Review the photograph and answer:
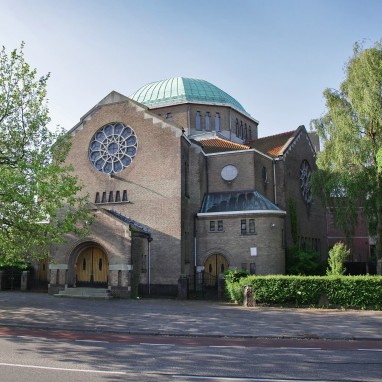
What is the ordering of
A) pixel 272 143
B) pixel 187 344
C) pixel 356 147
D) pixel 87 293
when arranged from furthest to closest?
pixel 272 143
pixel 87 293
pixel 356 147
pixel 187 344

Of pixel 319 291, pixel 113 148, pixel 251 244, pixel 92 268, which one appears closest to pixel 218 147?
pixel 113 148

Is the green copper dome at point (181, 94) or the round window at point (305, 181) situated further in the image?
the green copper dome at point (181, 94)

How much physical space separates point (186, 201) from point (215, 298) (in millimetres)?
7353

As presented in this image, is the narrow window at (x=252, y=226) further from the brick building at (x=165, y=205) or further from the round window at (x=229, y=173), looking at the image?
the round window at (x=229, y=173)

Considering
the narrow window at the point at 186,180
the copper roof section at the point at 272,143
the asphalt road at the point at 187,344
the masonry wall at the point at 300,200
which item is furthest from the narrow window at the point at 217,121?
the asphalt road at the point at 187,344

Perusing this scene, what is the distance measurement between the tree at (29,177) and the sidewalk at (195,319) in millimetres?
3216

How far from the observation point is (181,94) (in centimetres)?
4266

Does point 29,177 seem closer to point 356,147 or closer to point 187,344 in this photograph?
point 187,344

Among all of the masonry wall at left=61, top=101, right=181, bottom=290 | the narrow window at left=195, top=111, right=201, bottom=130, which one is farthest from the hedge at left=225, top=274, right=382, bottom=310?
the narrow window at left=195, top=111, right=201, bottom=130

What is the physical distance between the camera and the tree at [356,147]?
86.9 ft

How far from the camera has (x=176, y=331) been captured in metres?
15.1

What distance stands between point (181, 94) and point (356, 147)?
20316mm

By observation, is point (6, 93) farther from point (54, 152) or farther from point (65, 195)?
point (65, 195)

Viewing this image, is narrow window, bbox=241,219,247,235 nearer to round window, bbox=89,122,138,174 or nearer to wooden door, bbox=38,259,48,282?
round window, bbox=89,122,138,174
